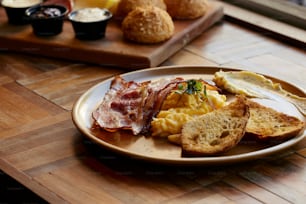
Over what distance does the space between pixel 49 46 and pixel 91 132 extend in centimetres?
61

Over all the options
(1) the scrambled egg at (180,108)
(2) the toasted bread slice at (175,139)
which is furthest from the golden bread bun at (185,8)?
(2) the toasted bread slice at (175,139)

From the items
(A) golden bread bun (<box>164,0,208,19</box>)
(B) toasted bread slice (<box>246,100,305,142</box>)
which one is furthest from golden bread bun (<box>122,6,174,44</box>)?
(B) toasted bread slice (<box>246,100,305,142</box>)

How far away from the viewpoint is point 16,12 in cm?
216

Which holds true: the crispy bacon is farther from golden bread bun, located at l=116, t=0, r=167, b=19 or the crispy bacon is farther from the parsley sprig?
golden bread bun, located at l=116, t=0, r=167, b=19

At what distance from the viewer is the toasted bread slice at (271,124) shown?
139 cm

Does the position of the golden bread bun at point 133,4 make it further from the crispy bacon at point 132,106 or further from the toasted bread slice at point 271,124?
the toasted bread slice at point 271,124

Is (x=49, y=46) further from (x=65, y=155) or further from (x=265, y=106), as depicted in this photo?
(x=265, y=106)

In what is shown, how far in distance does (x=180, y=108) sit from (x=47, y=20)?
2.38ft

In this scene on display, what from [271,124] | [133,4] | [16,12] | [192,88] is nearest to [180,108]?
[192,88]

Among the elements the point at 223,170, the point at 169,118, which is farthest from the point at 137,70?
the point at 223,170

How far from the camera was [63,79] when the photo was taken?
1.87 metres

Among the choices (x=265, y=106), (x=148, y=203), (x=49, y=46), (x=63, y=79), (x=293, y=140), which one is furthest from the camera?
(x=49, y=46)

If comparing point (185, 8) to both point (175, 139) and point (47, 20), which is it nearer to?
point (47, 20)

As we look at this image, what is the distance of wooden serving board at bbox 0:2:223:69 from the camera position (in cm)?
192
